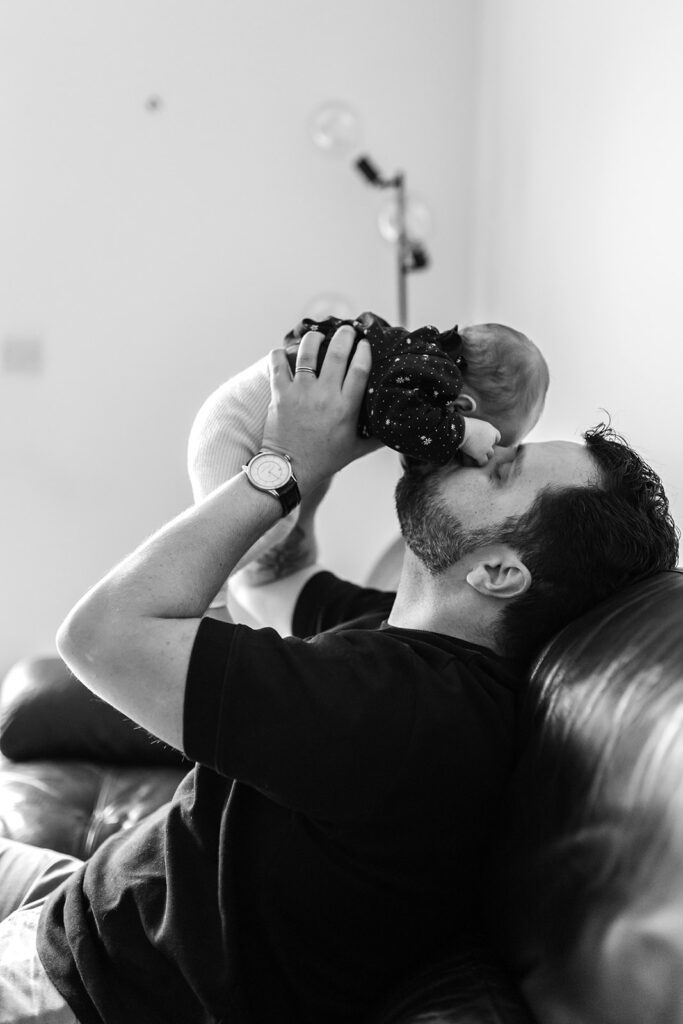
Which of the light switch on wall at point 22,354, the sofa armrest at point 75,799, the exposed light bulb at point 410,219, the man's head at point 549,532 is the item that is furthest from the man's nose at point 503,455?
the light switch on wall at point 22,354

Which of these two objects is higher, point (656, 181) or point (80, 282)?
point (656, 181)

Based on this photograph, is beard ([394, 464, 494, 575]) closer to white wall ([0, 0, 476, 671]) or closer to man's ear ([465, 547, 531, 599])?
man's ear ([465, 547, 531, 599])

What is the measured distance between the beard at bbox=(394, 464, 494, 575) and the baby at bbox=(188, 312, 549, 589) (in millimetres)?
41

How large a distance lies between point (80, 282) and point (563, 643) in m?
2.76

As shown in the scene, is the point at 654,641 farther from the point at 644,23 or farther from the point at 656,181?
the point at 644,23

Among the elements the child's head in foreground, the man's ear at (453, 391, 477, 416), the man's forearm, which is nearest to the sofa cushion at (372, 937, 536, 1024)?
the child's head in foreground

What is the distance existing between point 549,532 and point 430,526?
169 mm

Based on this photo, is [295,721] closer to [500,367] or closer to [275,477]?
[275,477]

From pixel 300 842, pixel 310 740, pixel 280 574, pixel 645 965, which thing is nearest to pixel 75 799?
pixel 280 574

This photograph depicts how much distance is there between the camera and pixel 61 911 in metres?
1.14

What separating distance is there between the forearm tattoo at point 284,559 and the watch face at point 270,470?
0.52 metres

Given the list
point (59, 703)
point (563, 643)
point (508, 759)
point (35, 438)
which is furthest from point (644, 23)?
point (35, 438)

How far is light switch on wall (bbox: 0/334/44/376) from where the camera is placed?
331 centimetres

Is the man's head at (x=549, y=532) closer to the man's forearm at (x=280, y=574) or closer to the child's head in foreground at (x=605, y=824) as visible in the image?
the child's head in foreground at (x=605, y=824)
